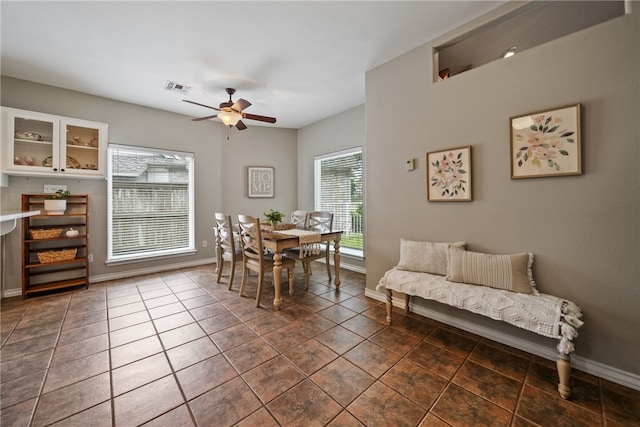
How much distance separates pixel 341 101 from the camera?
4043mm

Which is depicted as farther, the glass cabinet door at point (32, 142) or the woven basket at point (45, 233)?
the woven basket at point (45, 233)

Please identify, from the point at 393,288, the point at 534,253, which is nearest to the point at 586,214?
the point at 534,253

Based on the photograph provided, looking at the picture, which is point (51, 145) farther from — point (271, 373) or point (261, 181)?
point (271, 373)

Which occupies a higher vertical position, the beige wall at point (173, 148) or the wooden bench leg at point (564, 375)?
the beige wall at point (173, 148)

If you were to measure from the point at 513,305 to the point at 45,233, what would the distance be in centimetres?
507

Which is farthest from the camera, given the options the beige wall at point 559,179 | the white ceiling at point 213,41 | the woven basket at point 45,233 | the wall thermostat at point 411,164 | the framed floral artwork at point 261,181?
the framed floral artwork at point 261,181

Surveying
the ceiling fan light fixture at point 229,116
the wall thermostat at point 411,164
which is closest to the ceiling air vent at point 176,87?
the ceiling fan light fixture at point 229,116

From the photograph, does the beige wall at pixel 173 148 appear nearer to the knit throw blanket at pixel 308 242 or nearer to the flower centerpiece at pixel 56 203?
the flower centerpiece at pixel 56 203

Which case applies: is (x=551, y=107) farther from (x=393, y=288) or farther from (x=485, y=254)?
(x=393, y=288)

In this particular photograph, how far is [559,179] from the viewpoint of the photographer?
1824mm

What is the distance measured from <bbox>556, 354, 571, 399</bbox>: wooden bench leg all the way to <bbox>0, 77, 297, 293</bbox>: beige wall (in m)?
4.73

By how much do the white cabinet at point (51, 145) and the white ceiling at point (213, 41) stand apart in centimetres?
55

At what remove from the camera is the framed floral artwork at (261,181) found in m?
5.16

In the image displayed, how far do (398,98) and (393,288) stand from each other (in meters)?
2.07
